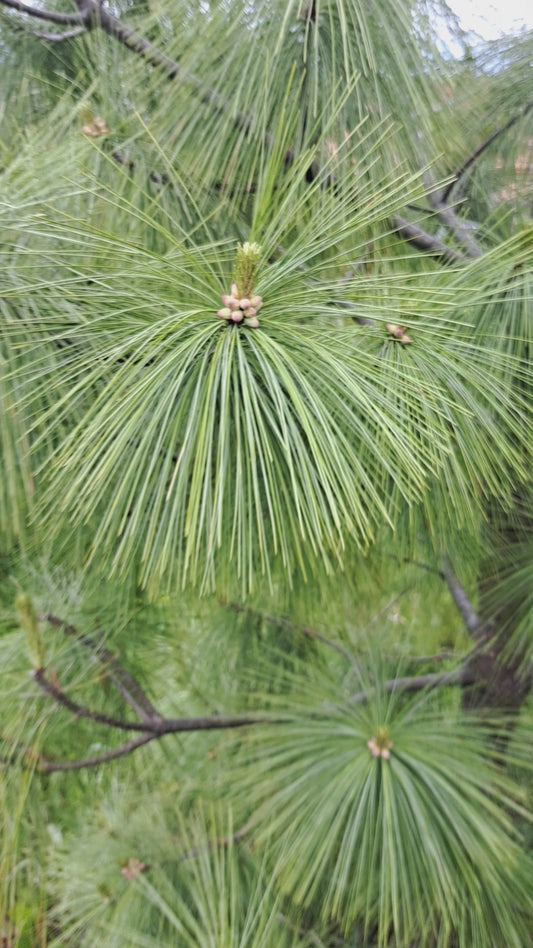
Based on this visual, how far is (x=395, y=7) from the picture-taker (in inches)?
17.6

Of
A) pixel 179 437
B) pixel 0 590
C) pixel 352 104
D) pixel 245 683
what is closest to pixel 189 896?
pixel 245 683

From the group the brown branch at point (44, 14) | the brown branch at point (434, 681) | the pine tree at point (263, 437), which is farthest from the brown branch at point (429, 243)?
the brown branch at point (434, 681)

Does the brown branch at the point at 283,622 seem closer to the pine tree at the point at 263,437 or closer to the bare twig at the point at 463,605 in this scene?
the pine tree at the point at 263,437

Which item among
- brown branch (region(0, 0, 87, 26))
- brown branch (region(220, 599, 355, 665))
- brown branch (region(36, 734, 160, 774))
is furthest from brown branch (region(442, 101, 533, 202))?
brown branch (region(36, 734, 160, 774))

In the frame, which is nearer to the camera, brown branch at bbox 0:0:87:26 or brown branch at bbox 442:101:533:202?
brown branch at bbox 0:0:87:26

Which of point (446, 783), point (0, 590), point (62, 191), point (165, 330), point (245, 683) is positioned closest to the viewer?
point (165, 330)

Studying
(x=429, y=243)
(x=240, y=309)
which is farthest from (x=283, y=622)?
(x=240, y=309)

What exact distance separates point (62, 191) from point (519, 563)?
44cm

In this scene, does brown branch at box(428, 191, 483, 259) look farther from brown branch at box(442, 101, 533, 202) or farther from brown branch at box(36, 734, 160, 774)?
brown branch at box(36, 734, 160, 774)

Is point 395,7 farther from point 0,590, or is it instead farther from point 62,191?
point 0,590

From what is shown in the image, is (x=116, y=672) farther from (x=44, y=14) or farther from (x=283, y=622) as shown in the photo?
(x=44, y=14)

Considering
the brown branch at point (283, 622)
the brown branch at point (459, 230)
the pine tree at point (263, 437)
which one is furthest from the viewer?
the brown branch at point (283, 622)

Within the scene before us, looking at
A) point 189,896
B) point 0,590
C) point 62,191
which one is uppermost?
point 62,191

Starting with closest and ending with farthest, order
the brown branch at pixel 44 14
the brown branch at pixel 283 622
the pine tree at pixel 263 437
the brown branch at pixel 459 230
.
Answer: the pine tree at pixel 263 437 → the brown branch at pixel 44 14 → the brown branch at pixel 459 230 → the brown branch at pixel 283 622
